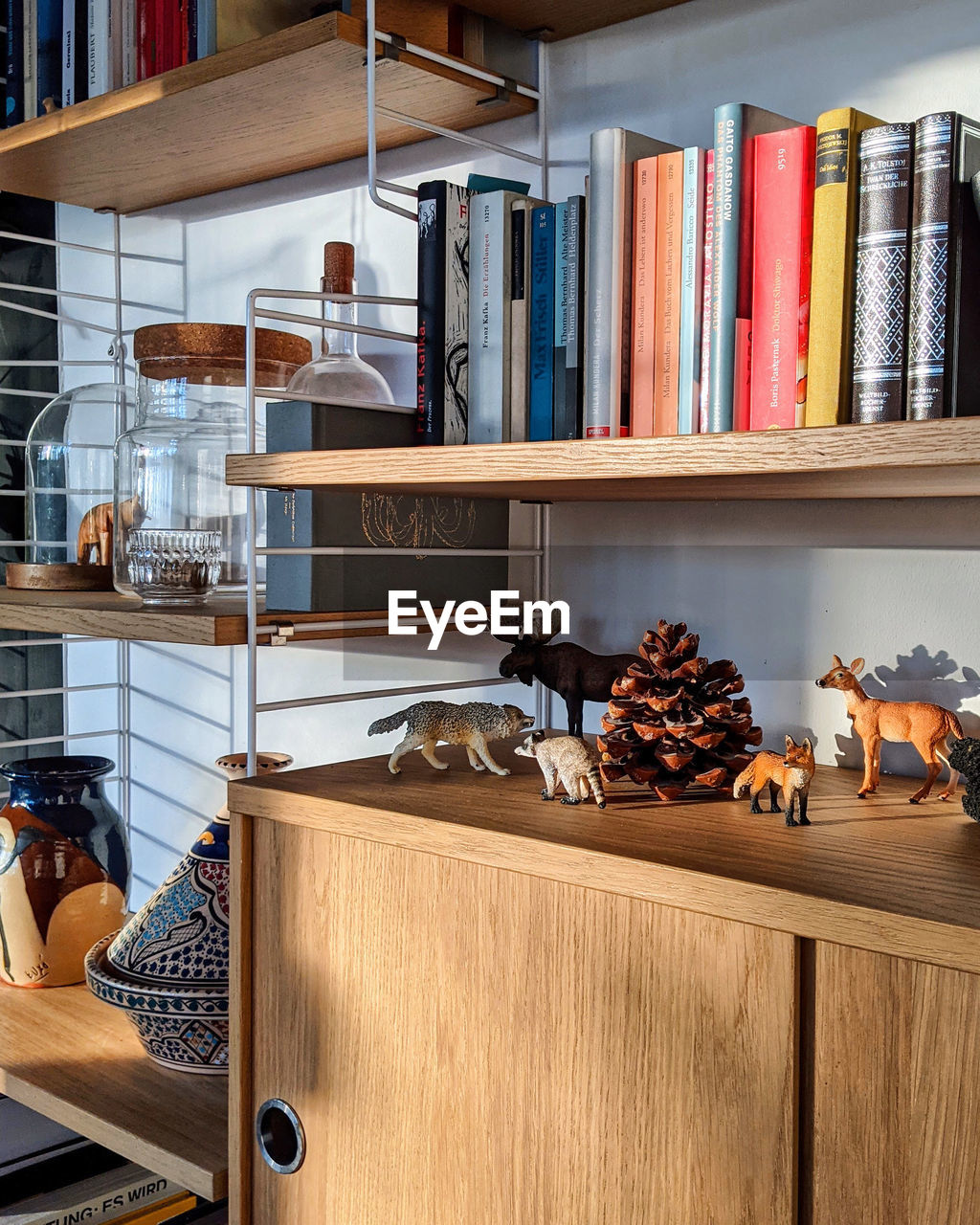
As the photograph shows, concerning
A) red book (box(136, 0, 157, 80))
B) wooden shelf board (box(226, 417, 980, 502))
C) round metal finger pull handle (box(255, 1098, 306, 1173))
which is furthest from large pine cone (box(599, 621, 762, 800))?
red book (box(136, 0, 157, 80))

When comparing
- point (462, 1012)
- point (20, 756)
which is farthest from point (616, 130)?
point (20, 756)

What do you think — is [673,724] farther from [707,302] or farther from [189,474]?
[189,474]

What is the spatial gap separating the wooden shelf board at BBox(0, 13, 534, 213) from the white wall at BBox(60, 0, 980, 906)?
0.06 metres

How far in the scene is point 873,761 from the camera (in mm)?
852

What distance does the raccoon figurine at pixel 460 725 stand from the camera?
93cm

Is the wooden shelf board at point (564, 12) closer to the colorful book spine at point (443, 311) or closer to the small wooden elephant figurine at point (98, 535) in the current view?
the colorful book spine at point (443, 311)

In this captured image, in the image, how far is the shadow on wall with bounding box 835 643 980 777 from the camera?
3.04ft

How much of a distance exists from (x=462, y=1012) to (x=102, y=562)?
0.85m

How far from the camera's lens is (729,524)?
3.51ft

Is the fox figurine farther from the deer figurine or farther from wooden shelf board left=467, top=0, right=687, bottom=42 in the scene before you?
wooden shelf board left=467, top=0, right=687, bottom=42

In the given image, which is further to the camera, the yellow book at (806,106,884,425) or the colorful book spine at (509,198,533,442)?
the colorful book spine at (509,198,533,442)

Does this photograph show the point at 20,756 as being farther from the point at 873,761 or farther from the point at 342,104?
the point at 873,761

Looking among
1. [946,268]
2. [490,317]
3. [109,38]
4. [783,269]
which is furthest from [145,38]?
[946,268]

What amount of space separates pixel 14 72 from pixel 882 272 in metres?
1.10
